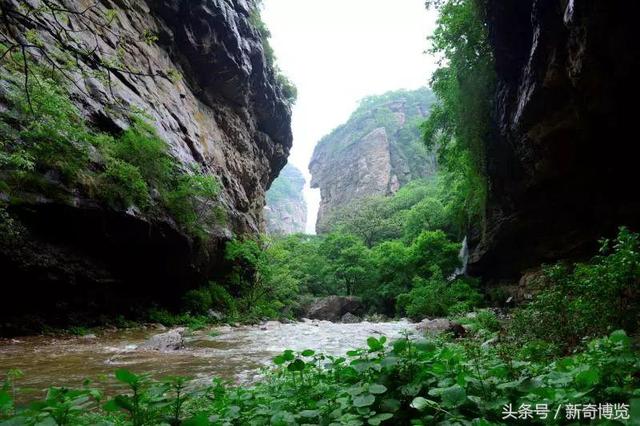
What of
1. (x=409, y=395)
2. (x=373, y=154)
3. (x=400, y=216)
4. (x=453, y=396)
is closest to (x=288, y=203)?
(x=373, y=154)

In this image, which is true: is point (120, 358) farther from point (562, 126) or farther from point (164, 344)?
point (562, 126)

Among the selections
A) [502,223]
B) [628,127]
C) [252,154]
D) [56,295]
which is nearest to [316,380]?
[56,295]

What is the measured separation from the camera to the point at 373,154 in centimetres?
6372

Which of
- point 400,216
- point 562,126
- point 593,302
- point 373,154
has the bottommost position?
point 593,302

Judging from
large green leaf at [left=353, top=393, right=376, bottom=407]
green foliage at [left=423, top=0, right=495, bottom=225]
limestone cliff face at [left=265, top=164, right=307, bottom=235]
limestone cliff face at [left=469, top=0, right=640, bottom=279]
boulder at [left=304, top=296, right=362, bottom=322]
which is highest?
limestone cliff face at [left=265, top=164, right=307, bottom=235]

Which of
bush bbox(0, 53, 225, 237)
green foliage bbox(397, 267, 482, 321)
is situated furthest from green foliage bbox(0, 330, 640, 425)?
green foliage bbox(397, 267, 482, 321)

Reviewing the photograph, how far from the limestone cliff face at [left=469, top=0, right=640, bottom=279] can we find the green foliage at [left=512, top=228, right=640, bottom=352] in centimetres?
445

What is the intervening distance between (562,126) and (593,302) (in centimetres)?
640

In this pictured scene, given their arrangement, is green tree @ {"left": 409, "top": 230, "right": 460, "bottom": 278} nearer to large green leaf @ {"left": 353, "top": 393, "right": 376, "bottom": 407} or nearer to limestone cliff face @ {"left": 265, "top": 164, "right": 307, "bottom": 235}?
large green leaf @ {"left": 353, "top": 393, "right": 376, "bottom": 407}

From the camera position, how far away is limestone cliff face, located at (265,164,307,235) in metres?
94.6

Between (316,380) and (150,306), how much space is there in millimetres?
11238

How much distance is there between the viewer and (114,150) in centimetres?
1076

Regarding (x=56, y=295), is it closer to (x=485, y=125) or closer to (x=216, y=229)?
(x=216, y=229)

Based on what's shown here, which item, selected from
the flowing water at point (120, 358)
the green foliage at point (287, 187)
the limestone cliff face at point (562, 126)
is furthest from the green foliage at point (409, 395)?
the green foliage at point (287, 187)
